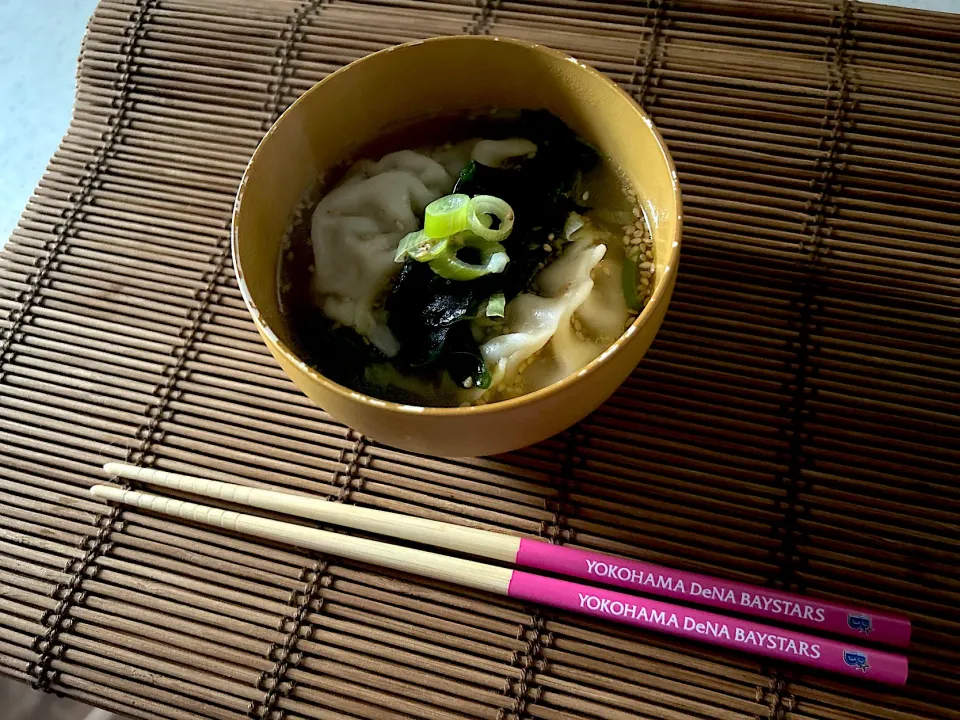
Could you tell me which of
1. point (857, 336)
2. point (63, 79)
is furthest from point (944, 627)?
point (63, 79)

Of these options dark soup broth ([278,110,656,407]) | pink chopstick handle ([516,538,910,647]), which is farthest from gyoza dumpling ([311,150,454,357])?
pink chopstick handle ([516,538,910,647])

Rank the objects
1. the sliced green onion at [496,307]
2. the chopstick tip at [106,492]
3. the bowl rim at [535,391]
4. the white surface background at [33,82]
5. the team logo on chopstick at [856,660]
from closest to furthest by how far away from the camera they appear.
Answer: the bowl rim at [535,391]
the team logo on chopstick at [856,660]
the sliced green onion at [496,307]
the chopstick tip at [106,492]
the white surface background at [33,82]

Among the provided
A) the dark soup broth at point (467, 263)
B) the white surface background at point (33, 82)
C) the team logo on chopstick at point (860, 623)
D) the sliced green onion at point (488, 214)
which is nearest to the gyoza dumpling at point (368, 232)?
the dark soup broth at point (467, 263)

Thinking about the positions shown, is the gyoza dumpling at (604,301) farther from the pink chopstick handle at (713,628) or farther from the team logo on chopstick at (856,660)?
the team logo on chopstick at (856,660)

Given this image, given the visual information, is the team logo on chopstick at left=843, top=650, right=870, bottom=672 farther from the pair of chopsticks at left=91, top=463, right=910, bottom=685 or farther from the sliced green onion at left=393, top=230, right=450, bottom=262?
the sliced green onion at left=393, top=230, right=450, bottom=262

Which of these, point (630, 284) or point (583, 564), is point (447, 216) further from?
point (583, 564)
